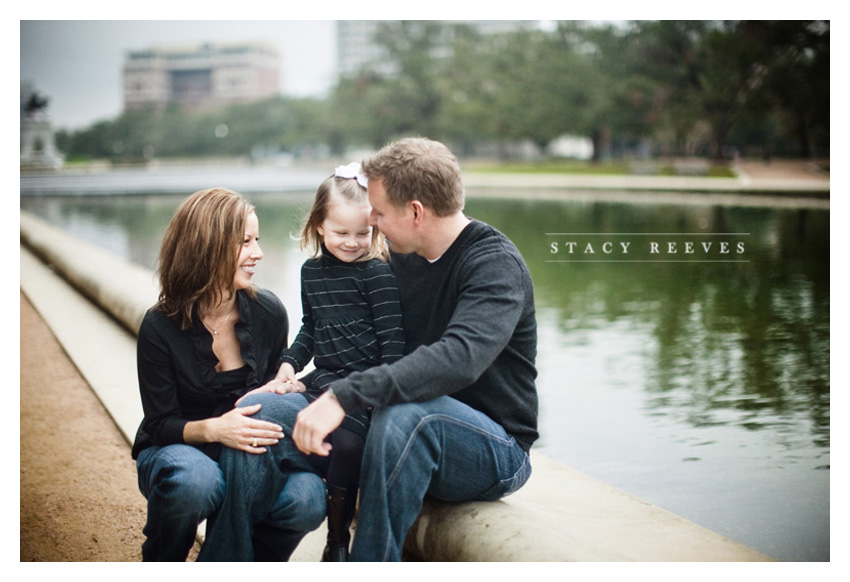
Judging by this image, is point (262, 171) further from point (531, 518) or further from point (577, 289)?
point (531, 518)

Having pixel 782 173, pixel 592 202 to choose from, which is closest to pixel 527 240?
pixel 592 202

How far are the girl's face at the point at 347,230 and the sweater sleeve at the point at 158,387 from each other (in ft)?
1.75

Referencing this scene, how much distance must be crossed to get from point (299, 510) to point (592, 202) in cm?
704

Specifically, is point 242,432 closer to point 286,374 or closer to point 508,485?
point 286,374

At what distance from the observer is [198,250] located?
2.31 meters

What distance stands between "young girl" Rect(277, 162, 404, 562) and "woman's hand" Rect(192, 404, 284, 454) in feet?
0.66

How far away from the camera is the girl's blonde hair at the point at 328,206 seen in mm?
2432

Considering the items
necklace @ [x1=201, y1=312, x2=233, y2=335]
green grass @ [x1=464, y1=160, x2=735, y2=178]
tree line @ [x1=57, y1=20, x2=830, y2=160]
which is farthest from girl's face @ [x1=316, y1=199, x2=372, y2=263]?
green grass @ [x1=464, y1=160, x2=735, y2=178]

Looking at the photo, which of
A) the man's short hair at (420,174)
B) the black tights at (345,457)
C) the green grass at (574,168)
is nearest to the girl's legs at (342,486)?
the black tights at (345,457)

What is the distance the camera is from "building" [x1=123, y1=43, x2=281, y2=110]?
171 inches

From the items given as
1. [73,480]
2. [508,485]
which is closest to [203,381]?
[508,485]

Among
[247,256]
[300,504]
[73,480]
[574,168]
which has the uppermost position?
[574,168]

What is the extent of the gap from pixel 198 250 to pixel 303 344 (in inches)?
16.7

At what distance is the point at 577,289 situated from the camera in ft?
26.8
